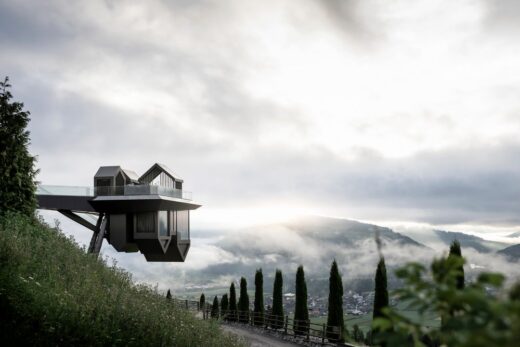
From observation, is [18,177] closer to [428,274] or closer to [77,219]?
[77,219]

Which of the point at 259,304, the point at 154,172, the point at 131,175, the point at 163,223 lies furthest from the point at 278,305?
the point at 131,175

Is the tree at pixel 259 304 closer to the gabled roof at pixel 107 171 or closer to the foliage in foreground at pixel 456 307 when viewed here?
the gabled roof at pixel 107 171

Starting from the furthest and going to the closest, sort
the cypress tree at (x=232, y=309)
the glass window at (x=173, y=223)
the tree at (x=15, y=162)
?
the cypress tree at (x=232, y=309) < the glass window at (x=173, y=223) < the tree at (x=15, y=162)

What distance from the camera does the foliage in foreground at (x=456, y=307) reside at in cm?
283

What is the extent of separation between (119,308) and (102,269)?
22.6 feet

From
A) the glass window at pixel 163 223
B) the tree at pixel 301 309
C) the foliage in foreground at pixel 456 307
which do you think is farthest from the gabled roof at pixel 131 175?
the foliage in foreground at pixel 456 307

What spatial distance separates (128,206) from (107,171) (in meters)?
3.56

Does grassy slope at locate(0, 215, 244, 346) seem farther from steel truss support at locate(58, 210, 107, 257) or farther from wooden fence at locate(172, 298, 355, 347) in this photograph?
steel truss support at locate(58, 210, 107, 257)

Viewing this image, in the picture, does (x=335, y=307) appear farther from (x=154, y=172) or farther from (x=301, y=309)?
(x=154, y=172)

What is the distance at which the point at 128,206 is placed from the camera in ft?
134

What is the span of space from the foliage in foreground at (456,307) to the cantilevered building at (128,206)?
37.1 meters

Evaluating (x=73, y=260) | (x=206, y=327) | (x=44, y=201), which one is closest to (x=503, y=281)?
(x=206, y=327)

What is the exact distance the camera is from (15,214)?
78.7 ft

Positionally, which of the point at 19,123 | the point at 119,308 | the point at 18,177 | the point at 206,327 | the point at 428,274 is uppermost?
the point at 19,123
